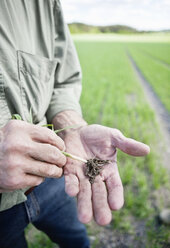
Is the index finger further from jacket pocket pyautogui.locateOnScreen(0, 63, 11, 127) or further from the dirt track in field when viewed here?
the dirt track in field

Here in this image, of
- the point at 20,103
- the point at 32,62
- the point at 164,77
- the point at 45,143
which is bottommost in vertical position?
the point at 164,77

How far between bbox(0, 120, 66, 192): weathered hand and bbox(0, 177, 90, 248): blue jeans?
1.43 ft

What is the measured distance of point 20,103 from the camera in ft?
4.32

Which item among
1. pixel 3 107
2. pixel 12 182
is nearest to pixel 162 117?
pixel 3 107

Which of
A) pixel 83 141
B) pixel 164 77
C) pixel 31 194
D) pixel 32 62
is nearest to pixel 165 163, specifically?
pixel 83 141

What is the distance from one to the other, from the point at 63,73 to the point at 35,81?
1.32 feet

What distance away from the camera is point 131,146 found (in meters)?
1.32

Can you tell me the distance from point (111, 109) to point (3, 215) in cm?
575

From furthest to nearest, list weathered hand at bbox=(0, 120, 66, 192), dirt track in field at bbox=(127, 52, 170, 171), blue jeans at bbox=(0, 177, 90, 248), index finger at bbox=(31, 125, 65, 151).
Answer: dirt track in field at bbox=(127, 52, 170, 171) < blue jeans at bbox=(0, 177, 90, 248) < index finger at bbox=(31, 125, 65, 151) < weathered hand at bbox=(0, 120, 66, 192)

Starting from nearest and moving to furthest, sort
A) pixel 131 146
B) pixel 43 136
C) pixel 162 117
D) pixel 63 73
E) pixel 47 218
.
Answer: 1. pixel 43 136
2. pixel 131 146
3. pixel 47 218
4. pixel 63 73
5. pixel 162 117

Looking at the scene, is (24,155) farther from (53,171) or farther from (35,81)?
(35,81)

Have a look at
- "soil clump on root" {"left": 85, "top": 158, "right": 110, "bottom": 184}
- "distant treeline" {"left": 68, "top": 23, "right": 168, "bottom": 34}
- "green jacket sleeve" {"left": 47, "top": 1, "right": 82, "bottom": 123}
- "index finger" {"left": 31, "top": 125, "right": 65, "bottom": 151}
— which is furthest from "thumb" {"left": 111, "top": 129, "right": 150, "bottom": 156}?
"distant treeline" {"left": 68, "top": 23, "right": 168, "bottom": 34}

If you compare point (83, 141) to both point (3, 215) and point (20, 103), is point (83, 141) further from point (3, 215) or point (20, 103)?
point (3, 215)

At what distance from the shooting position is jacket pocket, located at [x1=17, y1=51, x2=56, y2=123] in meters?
1.34
